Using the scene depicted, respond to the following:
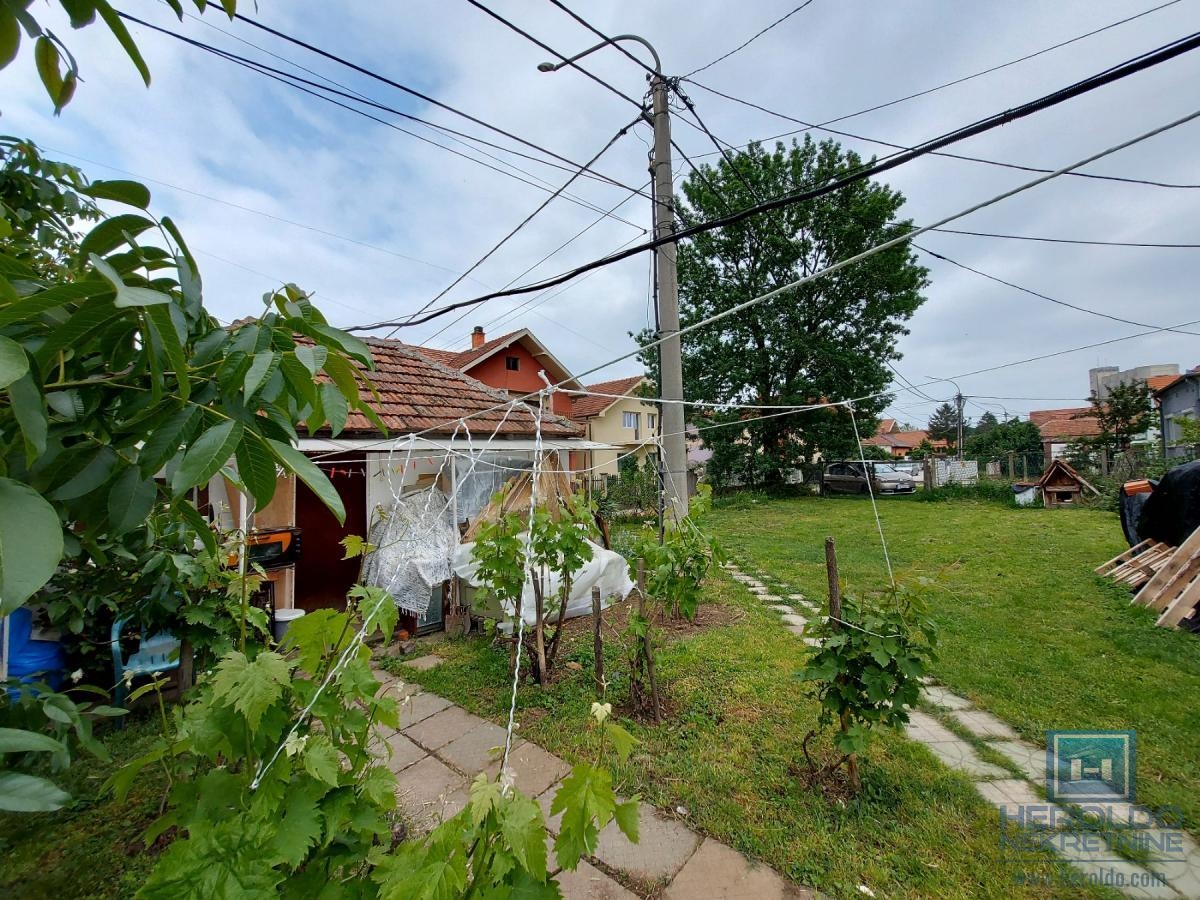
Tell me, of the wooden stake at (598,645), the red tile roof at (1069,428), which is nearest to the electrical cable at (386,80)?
the wooden stake at (598,645)

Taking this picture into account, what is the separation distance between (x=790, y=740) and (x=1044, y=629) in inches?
142

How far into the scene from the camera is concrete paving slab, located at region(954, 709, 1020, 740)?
312 cm

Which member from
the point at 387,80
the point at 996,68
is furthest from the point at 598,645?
the point at 996,68

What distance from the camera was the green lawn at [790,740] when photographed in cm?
215

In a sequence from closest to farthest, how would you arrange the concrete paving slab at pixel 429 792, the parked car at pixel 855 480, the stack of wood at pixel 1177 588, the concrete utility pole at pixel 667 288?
the concrete paving slab at pixel 429 792 < the stack of wood at pixel 1177 588 < the concrete utility pole at pixel 667 288 < the parked car at pixel 855 480

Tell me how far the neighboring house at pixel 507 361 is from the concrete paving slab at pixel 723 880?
500 inches

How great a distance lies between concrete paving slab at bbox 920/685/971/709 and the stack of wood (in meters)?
2.73

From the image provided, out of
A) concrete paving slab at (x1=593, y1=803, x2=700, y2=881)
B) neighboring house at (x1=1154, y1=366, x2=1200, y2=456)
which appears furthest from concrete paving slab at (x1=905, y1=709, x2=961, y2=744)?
neighboring house at (x1=1154, y1=366, x2=1200, y2=456)

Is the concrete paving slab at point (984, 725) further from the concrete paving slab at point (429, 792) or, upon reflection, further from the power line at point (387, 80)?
the power line at point (387, 80)

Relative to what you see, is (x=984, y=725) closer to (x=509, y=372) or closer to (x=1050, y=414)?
(x=509, y=372)

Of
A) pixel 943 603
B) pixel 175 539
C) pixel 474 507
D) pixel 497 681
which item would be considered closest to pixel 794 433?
pixel 943 603

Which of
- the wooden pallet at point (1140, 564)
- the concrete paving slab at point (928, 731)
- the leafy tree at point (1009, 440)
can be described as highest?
the leafy tree at point (1009, 440)

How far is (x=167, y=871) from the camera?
0.93m

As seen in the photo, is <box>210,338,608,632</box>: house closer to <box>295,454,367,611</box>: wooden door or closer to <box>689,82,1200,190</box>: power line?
<box>295,454,367,611</box>: wooden door
